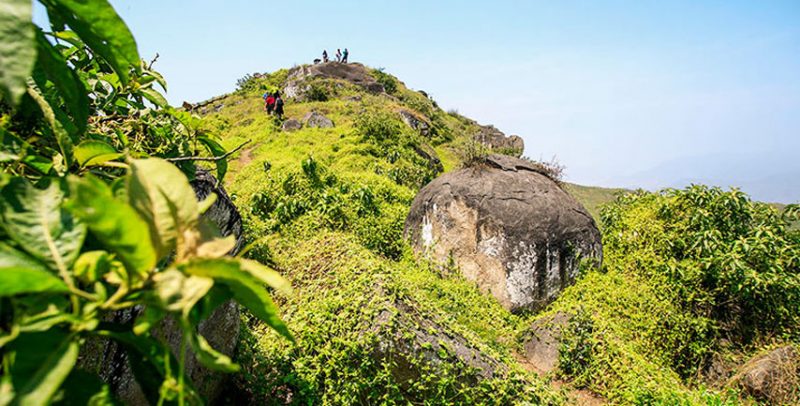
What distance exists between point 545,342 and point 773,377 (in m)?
2.34

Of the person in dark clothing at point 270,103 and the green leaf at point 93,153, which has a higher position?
the person in dark clothing at point 270,103

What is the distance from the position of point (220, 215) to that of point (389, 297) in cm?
142

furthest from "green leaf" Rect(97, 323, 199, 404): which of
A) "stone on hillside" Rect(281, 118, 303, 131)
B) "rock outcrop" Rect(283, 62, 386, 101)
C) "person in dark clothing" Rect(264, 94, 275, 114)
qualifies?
"rock outcrop" Rect(283, 62, 386, 101)

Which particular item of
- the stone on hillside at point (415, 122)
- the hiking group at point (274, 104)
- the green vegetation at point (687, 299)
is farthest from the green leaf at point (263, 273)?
the stone on hillside at point (415, 122)

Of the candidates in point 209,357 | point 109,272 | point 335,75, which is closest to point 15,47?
point 109,272

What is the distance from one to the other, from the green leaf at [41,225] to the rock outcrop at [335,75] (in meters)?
27.3

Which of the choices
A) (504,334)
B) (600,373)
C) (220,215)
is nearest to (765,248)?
(600,373)

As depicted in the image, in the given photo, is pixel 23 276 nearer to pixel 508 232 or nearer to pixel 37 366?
pixel 37 366

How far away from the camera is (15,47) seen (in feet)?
1.79

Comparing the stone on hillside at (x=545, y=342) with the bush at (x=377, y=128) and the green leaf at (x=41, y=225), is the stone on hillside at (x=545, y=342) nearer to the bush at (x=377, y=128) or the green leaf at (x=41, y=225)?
the green leaf at (x=41, y=225)

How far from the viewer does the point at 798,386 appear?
4.78m

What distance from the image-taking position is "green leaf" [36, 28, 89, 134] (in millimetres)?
718

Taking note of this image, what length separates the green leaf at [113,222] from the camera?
524 millimetres

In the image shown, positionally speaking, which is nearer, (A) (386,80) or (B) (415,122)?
(B) (415,122)
